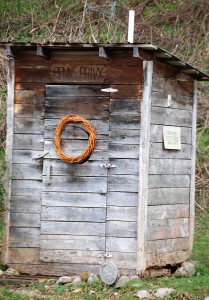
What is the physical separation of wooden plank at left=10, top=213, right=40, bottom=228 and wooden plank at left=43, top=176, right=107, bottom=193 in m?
0.40

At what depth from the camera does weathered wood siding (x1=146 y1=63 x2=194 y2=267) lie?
9273mm

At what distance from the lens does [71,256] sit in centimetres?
928

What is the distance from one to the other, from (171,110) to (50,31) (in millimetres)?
8284

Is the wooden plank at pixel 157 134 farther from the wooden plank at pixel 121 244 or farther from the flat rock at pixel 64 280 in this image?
the flat rock at pixel 64 280

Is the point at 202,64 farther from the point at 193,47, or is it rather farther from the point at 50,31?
the point at 50,31

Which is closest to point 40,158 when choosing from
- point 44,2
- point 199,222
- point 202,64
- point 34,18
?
point 199,222

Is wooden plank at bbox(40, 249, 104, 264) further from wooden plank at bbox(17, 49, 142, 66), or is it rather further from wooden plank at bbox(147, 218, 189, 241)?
wooden plank at bbox(17, 49, 142, 66)

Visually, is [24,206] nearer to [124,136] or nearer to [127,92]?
[124,136]

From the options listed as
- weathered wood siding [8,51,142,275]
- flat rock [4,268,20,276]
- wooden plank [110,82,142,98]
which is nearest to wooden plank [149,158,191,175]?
weathered wood siding [8,51,142,275]

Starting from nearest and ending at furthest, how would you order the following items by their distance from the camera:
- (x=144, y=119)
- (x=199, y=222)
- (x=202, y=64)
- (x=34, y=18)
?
1. (x=144, y=119)
2. (x=199, y=222)
3. (x=202, y=64)
4. (x=34, y=18)

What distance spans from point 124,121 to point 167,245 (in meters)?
1.79

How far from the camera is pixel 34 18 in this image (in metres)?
18.6

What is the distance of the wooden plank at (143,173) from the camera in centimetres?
900

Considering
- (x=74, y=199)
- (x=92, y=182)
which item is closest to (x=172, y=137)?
(x=92, y=182)
